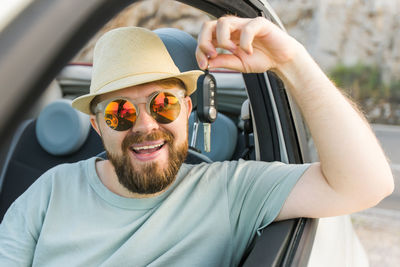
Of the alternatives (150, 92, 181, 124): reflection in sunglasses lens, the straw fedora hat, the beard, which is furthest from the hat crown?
the beard

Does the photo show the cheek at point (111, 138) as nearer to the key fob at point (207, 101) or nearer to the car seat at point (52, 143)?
the key fob at point (207, 101)

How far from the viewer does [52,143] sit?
10.2ft

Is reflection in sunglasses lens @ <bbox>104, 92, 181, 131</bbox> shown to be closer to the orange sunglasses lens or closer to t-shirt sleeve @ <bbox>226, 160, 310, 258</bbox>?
the orange sunglasses lens

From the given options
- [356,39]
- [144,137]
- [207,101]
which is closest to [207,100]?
[207,101]

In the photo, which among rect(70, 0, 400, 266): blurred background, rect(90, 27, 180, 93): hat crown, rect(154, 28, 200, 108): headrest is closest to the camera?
Answer: rect(90, 27, 180, 93): hat crown

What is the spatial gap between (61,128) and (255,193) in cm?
200

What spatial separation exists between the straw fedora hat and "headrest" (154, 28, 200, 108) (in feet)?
1.18

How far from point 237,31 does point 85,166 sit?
957mm

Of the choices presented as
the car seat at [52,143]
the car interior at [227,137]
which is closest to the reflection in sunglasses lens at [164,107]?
the car interior at [227,137]

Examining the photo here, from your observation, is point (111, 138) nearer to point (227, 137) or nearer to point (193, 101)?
point (193, 101)

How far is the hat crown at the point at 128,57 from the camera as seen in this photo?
162 centimetres

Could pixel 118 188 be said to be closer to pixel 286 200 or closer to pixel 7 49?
pixel 286 200

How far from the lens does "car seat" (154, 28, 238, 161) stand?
2.13 metres

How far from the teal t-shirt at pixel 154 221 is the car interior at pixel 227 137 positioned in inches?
4.5
